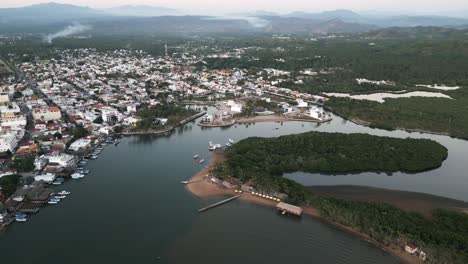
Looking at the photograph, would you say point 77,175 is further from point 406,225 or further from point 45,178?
point 406,225

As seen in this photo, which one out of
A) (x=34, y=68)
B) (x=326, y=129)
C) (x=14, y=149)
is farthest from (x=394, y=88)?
(x=34, y=68)

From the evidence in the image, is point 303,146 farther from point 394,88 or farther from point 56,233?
point 394,88

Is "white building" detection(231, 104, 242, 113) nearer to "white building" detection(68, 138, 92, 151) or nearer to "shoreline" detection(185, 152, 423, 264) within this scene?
"shoreline" detection(185, 152, 423, 264)

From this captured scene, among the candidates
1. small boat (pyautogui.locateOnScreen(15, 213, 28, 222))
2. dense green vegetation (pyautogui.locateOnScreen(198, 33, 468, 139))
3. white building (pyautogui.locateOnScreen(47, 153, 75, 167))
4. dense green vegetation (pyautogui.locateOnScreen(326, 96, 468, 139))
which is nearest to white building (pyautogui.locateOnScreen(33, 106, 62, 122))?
white building (pyautogui.locateOnScreen(47, 153, 75, 167))

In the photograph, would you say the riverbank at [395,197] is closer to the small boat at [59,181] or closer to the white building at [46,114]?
the small boat at [59,181]

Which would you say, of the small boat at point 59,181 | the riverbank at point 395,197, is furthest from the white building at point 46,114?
the riverbank at point 395,197

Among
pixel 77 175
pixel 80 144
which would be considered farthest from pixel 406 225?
pixel 80 144
